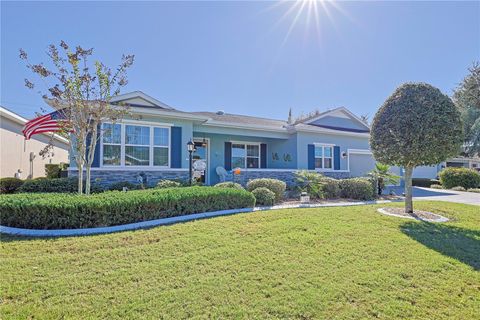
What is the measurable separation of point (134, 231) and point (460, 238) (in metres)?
7.41

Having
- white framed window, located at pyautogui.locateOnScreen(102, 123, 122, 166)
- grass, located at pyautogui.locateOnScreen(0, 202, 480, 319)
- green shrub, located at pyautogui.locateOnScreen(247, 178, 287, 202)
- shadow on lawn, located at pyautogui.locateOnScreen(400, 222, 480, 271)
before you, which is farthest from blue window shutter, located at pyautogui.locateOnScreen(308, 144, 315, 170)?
white framed window, located at pyautogui.locateOnScreen(102, 123, 122, 166)

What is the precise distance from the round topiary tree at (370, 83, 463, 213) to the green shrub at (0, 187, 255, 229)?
6451 mm

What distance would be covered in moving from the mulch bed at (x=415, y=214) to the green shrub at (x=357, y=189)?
9.75 feet

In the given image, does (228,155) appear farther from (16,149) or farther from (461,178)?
(461,178)

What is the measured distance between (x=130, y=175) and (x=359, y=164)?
50.1 feet

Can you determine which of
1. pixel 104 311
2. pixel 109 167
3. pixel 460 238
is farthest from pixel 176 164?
pixel 460 238

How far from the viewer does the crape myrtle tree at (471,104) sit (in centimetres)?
2048

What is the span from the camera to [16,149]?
548 inches

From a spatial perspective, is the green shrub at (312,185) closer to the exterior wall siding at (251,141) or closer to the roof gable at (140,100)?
the exterior wall siding at (251,141)

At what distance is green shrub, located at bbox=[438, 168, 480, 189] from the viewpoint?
1767 centimetres

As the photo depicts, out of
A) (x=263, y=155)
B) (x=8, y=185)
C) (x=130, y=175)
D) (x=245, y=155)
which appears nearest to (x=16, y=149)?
(x=8, y=185)

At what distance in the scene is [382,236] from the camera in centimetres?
576

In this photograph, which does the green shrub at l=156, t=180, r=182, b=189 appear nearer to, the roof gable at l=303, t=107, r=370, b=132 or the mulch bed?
the mulch bed

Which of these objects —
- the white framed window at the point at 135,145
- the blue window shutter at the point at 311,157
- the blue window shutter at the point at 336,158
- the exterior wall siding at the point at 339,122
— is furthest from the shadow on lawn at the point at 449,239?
the exterior wall siding at the point at 339,122
